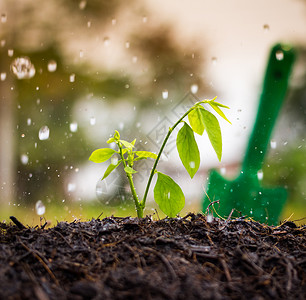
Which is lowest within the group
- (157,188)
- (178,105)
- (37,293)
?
(37,293)

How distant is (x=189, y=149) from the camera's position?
890 mm

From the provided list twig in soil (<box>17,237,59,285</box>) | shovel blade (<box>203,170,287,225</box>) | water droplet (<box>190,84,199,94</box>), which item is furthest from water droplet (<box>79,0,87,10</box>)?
twig in soil (<box>17,237,59,285</box>)

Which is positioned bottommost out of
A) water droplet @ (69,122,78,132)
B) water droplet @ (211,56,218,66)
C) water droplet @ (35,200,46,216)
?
water droplet @ (35,200,46,216)

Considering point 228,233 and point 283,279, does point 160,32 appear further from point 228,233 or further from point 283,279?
point 283,279

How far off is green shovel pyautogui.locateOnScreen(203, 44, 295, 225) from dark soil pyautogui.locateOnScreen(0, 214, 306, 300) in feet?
0.80

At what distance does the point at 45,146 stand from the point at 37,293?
29.8 inches

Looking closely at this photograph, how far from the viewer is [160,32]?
3.78 ft

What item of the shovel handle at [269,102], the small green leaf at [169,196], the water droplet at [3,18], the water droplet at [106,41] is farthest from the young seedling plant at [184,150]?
the water droplet at [3,18]

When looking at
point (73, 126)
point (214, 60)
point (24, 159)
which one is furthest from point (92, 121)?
point (214, 60)

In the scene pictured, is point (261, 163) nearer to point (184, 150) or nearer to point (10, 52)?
point (184, 150)

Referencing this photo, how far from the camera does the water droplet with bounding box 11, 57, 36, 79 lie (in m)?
1.21

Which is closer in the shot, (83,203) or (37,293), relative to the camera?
(37,293)

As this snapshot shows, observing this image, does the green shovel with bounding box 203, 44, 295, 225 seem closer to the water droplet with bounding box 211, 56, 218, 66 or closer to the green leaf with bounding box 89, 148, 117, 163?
the water droplet with bounding box 211, 56, 218, 66

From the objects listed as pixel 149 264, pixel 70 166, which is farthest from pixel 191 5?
pixel 149 264
